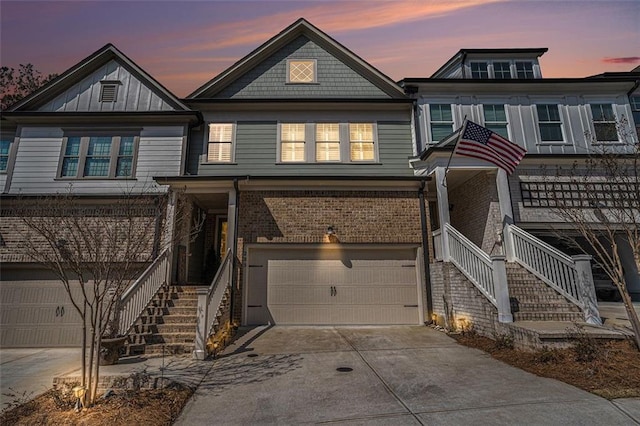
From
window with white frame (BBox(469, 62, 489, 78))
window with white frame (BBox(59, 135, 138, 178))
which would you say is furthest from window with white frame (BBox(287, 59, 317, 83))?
window with white frame (BBox(469, 62, 489, 78))

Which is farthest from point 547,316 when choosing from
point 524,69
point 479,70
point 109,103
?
point 109,103

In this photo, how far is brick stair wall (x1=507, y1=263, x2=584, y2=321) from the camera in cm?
687

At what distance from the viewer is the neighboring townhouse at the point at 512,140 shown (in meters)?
8.91

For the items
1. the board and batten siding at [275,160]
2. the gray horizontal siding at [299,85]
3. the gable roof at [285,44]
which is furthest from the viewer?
the gray horizontal siding at [299,85]

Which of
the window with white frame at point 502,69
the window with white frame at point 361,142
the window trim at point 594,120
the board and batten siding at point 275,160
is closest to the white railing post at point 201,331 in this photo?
the board and batten siding at point 275,160

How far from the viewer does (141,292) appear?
753 centimetres

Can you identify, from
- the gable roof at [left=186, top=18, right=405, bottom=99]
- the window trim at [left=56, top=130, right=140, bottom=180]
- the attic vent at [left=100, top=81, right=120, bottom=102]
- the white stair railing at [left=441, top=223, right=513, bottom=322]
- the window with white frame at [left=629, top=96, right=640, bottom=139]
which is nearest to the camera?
the white stair railing at [left=441, top=223, right=513, bottom=322]

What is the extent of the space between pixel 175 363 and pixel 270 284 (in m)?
3.94

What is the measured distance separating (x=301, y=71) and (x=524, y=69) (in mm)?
9125

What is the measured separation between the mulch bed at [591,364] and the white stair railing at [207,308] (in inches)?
226

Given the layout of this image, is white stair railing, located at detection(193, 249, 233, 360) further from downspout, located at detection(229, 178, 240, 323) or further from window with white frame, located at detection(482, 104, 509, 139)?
window with white frame, located at detection(482, 104, 509, 139)

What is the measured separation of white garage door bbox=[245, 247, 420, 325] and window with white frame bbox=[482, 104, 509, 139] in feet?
18.3

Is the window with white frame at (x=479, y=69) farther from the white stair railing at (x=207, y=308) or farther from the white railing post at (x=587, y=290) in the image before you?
the white stair railing at (x=207, y=308)

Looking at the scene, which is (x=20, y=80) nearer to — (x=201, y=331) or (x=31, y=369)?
(x=31, y=369)
